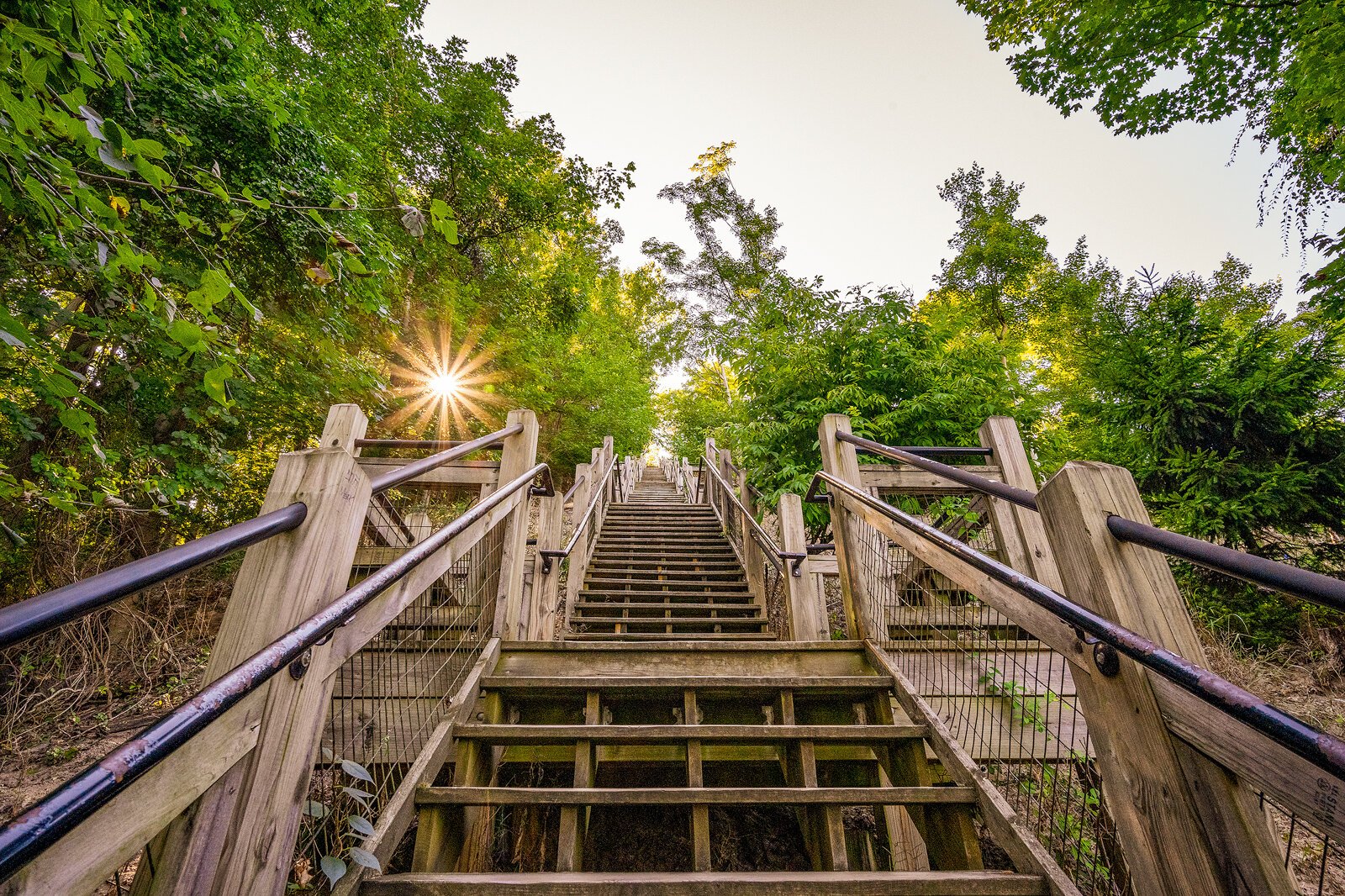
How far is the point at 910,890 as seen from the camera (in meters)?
1.38

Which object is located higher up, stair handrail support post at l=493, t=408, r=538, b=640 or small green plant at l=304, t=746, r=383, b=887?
stair handrail support post at l=493, t=408, r=538, b=640

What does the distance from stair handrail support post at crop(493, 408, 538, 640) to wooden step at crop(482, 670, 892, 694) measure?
439 mm

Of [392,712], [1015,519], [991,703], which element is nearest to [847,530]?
[991,703]

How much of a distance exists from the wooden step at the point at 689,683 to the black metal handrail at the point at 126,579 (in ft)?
4.87

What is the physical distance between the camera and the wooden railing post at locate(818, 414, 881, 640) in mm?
2809

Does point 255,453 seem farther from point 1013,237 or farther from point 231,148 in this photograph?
point 1013,237

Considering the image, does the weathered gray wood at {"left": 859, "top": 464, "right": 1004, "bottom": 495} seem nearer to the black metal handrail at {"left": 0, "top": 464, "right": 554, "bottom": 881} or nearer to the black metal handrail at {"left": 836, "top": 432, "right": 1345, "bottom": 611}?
the black metal handrail at {"left": 836, "top": 432, "right": 1345, "bottom": 611}

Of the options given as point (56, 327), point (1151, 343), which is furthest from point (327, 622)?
point (1151, 343)

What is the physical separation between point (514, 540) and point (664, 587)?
3.11 metres

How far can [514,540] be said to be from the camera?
115 inches

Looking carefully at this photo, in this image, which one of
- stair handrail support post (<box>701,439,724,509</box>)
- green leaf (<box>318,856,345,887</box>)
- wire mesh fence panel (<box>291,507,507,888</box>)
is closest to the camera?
green leaf (<box>318,856,345,887</box>)

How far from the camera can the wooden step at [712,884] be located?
1326 millimetres

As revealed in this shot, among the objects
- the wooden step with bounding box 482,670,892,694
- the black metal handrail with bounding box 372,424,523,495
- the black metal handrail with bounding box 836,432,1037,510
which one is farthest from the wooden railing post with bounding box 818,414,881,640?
the black metal handrail with bounding box 372,424,523,495

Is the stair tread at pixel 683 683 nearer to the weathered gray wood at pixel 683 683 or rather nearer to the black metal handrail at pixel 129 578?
the weathered gray wood at pixel 683 683
